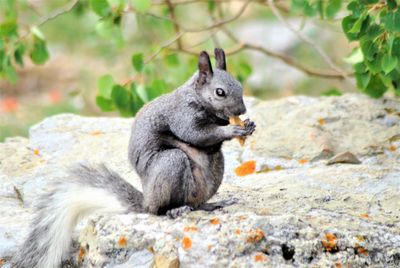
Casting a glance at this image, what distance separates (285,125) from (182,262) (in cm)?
225

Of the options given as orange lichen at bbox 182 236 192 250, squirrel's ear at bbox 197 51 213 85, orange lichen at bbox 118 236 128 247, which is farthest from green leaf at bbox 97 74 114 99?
orange lichen at bbox 182 236 192 250

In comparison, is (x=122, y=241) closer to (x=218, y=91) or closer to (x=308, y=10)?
(x=218, y=91)

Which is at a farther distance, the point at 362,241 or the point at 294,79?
the point at 294,79

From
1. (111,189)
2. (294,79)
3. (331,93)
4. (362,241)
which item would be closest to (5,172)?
(111,189)

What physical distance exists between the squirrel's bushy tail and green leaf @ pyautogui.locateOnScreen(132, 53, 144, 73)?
2155mm

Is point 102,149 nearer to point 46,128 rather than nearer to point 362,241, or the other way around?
point 46,128

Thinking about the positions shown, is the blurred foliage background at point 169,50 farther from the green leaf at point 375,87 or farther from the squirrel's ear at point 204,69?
the squirrel's ear at point 204,69

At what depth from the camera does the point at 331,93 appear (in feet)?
21.4

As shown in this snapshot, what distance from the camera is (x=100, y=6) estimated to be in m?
5.81

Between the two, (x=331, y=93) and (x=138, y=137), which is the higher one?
(x=138, y=137)

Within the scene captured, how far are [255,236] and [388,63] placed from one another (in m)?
1.85

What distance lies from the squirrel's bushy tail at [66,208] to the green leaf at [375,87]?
234 cm

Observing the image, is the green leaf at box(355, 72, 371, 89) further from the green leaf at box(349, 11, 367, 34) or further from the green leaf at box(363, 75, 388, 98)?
the green leaf at box(349, 11, 367, 34)

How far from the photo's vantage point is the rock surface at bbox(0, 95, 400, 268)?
11.5 ft
